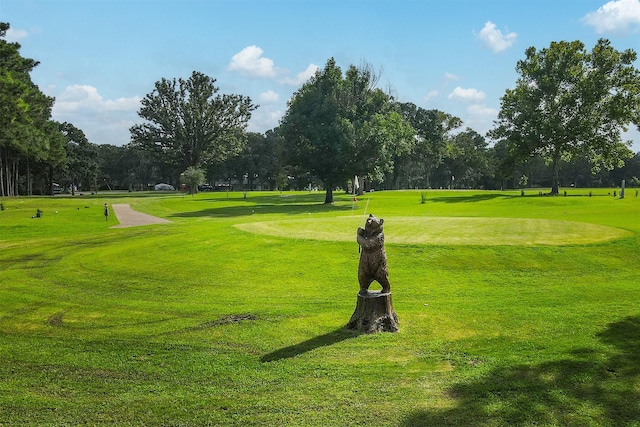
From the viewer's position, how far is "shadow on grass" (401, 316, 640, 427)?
6.61 metres

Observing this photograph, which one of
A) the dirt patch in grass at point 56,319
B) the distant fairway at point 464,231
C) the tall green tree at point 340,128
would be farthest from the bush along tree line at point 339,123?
the dirt patch in grass at point 56,319

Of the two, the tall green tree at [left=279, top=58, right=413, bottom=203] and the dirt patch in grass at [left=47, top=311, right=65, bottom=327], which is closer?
the dirt patch in grass at [left=47, top=311, right=65, bottom=327]

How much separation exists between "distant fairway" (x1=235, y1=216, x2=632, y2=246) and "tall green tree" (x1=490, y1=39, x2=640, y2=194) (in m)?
42.8

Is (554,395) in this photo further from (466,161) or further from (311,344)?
(466,161)

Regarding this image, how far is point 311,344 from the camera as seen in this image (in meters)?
9.94

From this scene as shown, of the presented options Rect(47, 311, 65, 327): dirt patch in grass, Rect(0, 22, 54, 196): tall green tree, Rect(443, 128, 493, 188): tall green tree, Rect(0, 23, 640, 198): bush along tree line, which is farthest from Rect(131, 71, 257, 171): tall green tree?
Rect(47, 311, 65, 327): dirt patch in grass

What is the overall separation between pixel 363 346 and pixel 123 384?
4467mm

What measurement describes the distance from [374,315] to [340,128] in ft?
137

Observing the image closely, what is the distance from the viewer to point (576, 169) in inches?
4796

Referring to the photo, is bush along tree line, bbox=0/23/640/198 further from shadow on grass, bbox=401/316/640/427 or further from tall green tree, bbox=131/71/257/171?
shadow on grass, bbox=401/316/640/427

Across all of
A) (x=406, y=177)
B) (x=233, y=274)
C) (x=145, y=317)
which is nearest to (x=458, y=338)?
(x=145, y=317)

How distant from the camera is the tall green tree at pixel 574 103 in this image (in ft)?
200

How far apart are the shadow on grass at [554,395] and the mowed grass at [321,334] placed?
0.03 m

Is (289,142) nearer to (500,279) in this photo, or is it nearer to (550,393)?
(500,279)
